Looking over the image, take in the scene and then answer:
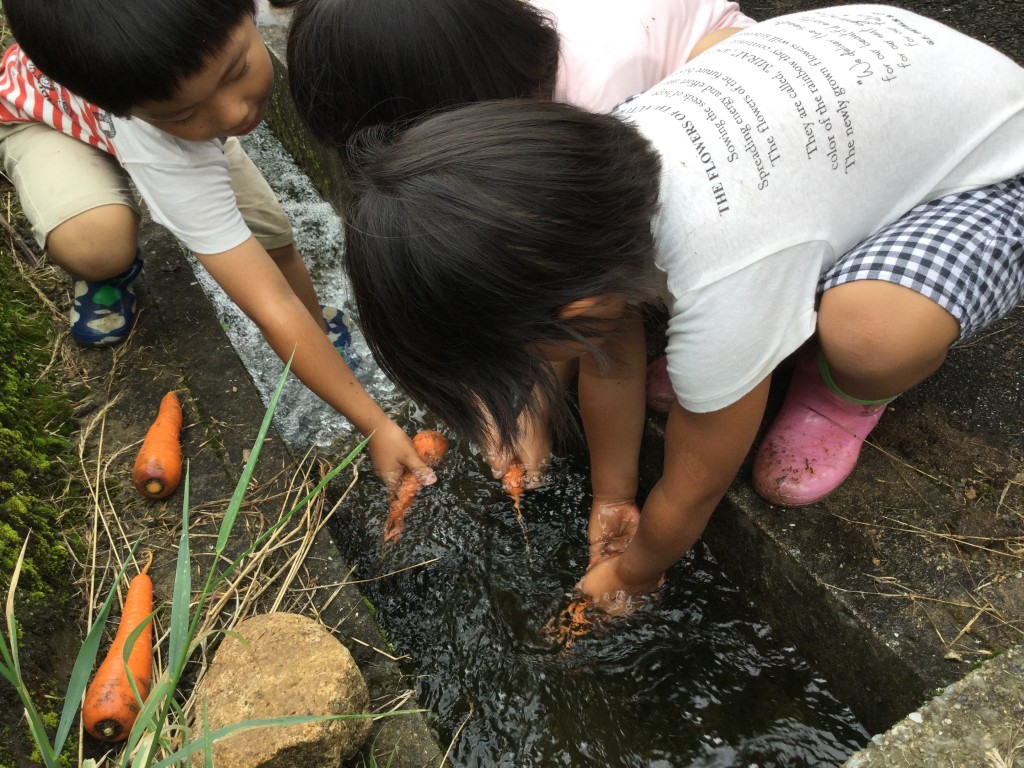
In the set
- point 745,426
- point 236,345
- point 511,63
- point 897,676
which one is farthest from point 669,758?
point 236,345

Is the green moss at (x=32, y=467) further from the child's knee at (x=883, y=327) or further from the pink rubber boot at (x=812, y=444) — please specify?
the child's knee at (x=883, y=327)

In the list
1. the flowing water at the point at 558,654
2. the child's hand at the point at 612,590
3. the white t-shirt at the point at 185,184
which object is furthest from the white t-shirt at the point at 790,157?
the white t-shirt at the point at 185,184

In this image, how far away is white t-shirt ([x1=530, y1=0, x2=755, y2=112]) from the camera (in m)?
1.97

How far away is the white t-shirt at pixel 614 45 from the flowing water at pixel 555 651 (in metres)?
0.99

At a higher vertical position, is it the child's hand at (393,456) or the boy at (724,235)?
the boy at (724,235)

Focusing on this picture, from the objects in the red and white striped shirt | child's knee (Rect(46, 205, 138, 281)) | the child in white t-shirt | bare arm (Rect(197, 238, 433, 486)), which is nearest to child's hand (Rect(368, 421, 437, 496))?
bare arm (Rect(197, 238, 433, 486))

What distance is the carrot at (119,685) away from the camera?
158 cm

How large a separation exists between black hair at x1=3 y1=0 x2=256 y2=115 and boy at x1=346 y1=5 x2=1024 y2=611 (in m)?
0.46

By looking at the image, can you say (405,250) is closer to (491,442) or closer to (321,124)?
(491,442)

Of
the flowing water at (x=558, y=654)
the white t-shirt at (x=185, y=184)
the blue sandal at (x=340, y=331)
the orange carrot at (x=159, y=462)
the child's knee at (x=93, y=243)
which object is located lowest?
the flowing water at (x=558, y=654)

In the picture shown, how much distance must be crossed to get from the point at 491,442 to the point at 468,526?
539mm

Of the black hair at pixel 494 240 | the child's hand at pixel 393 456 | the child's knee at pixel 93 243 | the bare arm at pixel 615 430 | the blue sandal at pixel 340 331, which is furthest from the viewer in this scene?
the blue sandal at pixel 340 331

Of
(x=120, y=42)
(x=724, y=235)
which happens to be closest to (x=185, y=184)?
(x=120, y=42)

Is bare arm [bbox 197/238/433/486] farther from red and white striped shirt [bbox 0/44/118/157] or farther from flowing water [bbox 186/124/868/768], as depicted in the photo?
red and white striped shirt [bbox 0/44/118/157]
